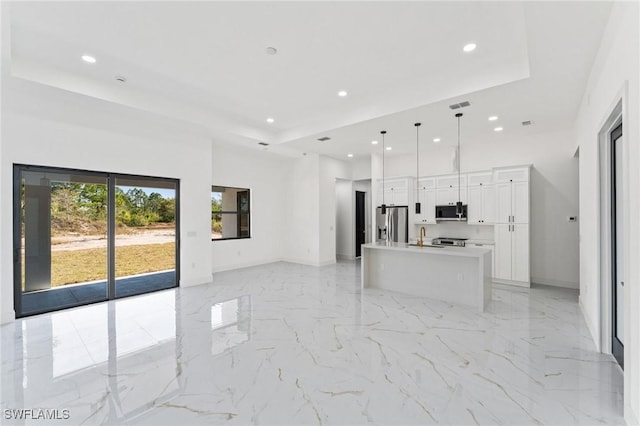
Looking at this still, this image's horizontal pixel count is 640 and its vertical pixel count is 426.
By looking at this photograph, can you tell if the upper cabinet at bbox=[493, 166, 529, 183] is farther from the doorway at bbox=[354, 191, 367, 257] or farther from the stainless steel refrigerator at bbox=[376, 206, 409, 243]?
the doorway at bbox=[354, 191, 367, 257]

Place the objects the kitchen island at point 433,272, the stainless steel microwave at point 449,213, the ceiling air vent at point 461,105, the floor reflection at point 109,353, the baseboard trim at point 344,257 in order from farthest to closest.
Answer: the baseboard trim at point 344,257, the stainless steel microwave at point 449,213, the kitchen island at point 433,272, the ceiling air vent at point 461,105, the floor reflection at point 109,353

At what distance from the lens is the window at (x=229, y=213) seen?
7.24 meters

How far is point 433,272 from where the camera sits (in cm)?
492

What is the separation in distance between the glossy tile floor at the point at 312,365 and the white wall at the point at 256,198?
114 inches

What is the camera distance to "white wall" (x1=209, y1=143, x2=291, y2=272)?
721 cm

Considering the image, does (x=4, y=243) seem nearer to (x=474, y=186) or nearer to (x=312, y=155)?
(x=312, y=155)

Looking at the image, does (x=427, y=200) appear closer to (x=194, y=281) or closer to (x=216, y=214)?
(x=216, y=214)

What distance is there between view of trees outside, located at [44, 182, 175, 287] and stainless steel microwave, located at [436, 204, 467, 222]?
5953 millimetres

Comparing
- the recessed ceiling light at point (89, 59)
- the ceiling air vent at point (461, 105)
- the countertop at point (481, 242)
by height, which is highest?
the recessed ceiling light at point (89, 59)

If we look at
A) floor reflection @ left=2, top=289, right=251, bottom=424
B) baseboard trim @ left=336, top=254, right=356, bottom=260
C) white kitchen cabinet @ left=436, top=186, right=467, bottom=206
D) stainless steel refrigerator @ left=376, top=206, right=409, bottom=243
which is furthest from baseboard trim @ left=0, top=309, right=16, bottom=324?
white kitchen cabinet @ left=436, top=186, right=467, bottom=206

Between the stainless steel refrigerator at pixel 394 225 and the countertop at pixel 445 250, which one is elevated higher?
the stainless steel refrigerator at pixel 394 225

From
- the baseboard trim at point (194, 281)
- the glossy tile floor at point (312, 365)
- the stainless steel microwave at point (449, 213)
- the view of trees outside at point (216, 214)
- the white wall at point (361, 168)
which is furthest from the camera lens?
the white wall at point (361, 168)

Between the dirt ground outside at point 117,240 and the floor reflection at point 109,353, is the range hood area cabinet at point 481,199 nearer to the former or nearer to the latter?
the floor reflection at point 109,353

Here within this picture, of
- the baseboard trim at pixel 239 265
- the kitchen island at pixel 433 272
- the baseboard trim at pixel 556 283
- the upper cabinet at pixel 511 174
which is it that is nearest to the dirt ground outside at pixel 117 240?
the baseboard trim at pixel 239 265
